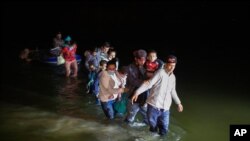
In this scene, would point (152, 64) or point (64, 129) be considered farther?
point (64, 129)

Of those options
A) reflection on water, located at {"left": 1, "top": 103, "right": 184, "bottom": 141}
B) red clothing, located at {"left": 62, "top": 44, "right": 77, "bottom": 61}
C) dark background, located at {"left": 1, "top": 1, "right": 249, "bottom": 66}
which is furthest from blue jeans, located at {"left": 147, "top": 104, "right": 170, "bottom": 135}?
dark background, located at {"left": 1, "top": 1, "right": 249, "bottom": 66}

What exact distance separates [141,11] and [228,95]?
34118mm

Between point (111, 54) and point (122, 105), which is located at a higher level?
point (111, 54)

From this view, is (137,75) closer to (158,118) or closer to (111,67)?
(111,67)

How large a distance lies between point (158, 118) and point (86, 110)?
121 inches

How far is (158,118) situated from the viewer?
7.71 meters

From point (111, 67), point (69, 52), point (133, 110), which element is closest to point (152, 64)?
point (111, 67)

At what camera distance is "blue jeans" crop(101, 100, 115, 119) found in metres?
8.66

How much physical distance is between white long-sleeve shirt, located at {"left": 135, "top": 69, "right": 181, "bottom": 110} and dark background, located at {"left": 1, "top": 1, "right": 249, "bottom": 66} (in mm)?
13136

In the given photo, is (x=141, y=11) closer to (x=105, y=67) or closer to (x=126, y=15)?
(x=126, y=15)

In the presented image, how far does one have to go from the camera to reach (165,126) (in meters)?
7.76

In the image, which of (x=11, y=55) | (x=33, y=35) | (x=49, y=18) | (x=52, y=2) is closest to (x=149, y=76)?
(x=11, y=55)

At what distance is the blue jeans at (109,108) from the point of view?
341 inches

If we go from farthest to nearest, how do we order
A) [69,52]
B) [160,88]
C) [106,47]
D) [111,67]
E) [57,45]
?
[57,45] → [69,52] → [106,47] → [111,67] → [160,88]
